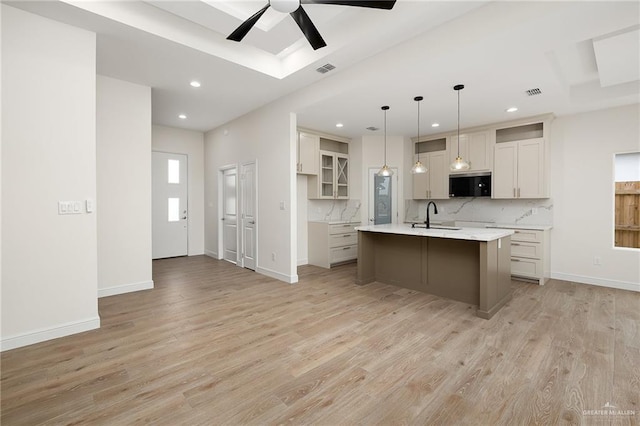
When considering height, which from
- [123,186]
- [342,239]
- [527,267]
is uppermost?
[123,186]

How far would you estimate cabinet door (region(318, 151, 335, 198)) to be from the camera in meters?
6.10

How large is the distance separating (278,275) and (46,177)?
3.11 meters

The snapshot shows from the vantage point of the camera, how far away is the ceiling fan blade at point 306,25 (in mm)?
2322

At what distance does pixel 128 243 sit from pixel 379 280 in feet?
12.2

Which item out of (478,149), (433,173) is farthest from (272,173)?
(478,149)

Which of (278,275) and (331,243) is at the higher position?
(331,243)

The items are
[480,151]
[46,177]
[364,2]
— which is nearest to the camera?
[364,2]

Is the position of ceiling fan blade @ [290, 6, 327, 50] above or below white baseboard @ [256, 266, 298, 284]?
above

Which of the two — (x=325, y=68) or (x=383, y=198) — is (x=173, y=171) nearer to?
(x=325, y=68)

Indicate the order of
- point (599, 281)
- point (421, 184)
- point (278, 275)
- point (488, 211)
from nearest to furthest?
point (599, 281), point (278, 275), point (488, 211), point (421, 184)

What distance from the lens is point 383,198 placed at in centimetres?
650

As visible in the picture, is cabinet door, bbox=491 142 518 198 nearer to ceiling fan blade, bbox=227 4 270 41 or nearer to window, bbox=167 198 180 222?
ceiling fan blade, bbox=227 4 270 41

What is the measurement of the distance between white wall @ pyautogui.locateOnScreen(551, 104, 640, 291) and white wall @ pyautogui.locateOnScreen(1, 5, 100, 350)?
6558mm

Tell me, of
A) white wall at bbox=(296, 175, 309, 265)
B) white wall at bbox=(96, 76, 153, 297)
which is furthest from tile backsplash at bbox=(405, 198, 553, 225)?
white wall at bbox=(96, 76, 153, 297)
